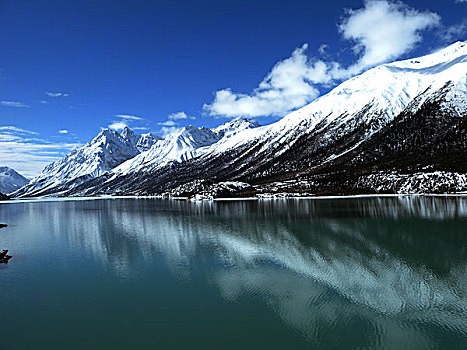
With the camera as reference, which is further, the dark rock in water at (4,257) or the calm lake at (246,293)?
the dark rock in water at (4,257)

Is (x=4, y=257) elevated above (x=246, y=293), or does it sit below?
above

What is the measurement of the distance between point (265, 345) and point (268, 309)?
5.81 m

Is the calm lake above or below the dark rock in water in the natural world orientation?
below

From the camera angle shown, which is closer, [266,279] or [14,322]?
[14,322]

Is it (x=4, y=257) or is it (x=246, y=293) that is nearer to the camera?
(x=246, y=293)

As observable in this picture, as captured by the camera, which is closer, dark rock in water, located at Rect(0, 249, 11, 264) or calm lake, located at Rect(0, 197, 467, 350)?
calm lake, located at Rect(0, 197, 467, 350)

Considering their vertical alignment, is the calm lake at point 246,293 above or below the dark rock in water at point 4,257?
below

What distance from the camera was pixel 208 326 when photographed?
2470 cm

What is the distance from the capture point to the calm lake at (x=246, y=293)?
2286cm

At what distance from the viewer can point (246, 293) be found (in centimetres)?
3134

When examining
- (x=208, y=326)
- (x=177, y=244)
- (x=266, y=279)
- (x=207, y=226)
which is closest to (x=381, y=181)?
(x=207, y=226)

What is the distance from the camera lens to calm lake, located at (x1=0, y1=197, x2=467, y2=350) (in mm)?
22859

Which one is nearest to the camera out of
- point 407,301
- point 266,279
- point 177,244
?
point 407,301

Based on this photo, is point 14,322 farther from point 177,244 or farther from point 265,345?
point 177,244
